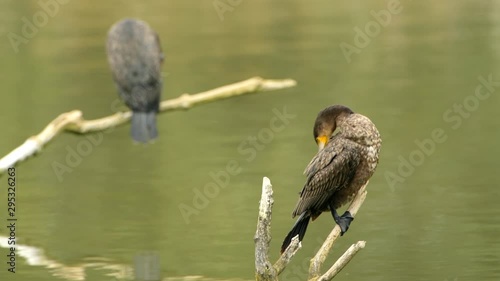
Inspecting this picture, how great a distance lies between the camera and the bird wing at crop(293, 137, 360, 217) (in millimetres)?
7457

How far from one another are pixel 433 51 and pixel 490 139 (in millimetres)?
8795

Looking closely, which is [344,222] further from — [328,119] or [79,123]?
[79,123]

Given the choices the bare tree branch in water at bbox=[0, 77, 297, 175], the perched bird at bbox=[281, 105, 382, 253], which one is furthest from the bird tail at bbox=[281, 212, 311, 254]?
the bare tree branch in water at bbox=[0, 77, 297, 175]

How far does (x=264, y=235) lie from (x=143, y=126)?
4.80 metres

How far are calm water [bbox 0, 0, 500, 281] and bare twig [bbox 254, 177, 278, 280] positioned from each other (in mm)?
2427

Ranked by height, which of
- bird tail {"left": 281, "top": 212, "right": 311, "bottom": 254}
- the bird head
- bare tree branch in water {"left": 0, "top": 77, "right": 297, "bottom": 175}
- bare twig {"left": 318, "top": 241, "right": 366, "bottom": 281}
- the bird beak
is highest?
bare tree branch in water {"left": 0, "top": 77, "right": 297, "bottom": 175}

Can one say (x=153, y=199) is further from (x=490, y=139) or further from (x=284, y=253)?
(x=284, y=253)

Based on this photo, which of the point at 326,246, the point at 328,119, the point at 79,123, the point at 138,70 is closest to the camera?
the point at 326,246

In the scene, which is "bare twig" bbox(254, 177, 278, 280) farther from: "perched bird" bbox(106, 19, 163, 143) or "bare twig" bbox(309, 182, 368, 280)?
"perched bird" bbox(106, 19, 163, 143)

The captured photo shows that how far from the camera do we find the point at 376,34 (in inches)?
1066

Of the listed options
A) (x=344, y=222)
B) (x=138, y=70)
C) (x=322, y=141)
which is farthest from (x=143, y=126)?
(x=344, y=222)

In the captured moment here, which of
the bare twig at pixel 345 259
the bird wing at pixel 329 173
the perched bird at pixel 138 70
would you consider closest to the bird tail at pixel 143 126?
the perched bird at pixel 138 70

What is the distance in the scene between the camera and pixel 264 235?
7262 millimetres

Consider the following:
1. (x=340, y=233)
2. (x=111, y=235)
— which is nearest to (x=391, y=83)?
(x=111, y=235)
